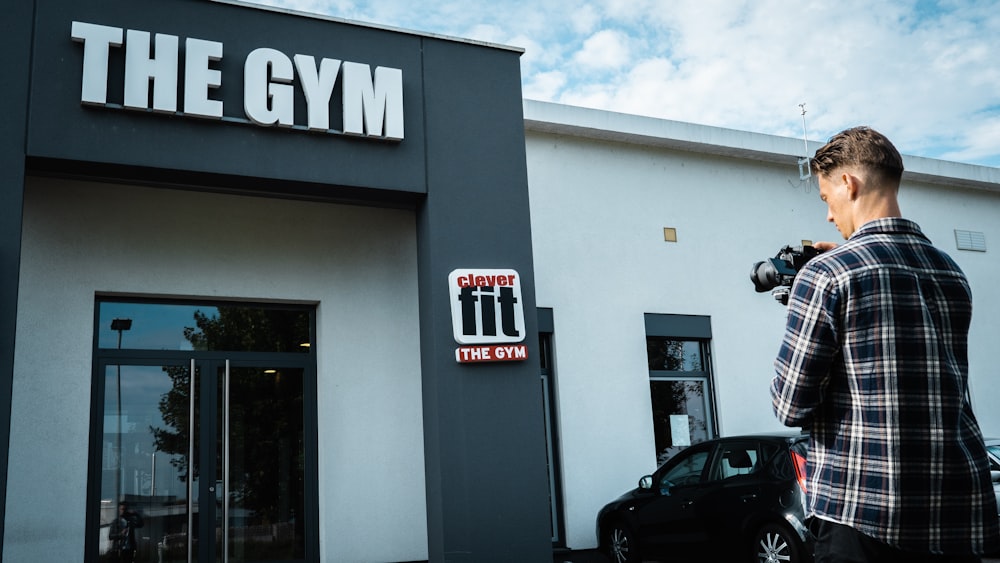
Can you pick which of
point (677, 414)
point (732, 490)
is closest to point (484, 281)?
point (732, 490)

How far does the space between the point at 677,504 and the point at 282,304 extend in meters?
4.95

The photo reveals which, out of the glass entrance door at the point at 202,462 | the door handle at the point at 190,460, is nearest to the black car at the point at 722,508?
the glass entrance door at the point at 202,462

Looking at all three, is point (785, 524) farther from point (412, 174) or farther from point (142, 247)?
point (142, 247)

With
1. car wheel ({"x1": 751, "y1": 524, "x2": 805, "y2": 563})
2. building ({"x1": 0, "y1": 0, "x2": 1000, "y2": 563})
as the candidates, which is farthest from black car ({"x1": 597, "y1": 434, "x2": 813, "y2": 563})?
building ({"x1": 0, "y1": 0, "x2": 1000, "y2": 563})

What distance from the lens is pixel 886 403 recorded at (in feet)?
6.56

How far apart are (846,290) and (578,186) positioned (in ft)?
34.2

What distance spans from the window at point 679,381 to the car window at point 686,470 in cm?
274

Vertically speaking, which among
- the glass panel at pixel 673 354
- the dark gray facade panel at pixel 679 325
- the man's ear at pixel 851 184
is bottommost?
the man's ear at pixel 851 184

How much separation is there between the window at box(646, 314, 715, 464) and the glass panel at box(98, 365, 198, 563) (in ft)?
20.3

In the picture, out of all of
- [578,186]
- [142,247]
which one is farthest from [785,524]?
[142,247]

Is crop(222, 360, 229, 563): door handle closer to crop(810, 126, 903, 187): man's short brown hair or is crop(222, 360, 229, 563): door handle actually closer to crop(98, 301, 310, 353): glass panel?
crop(98, 301, 310, 353): glass panel

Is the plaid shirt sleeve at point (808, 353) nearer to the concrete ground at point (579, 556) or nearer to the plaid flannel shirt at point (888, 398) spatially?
the plaid flannel shirt at point (888, 398)

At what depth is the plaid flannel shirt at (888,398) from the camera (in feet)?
6.50

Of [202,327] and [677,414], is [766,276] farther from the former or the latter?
[677,414]
